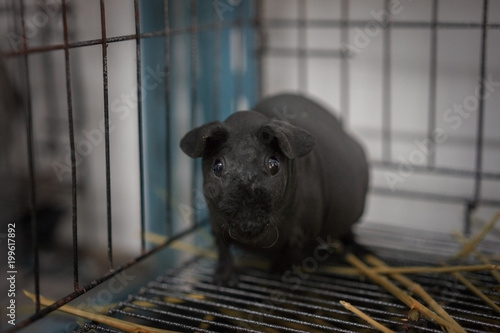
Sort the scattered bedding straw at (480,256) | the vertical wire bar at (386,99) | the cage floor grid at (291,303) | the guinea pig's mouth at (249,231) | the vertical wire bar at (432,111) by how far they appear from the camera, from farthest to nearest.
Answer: the vertical wire bar at (386,99)
the vertical wire bar at (432,111)
the scattered bedding straw at (480,256)
the cage floor grid at (291,303)
the guinea pig's mouth at (249,231)

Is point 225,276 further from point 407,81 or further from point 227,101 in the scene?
point 407,81

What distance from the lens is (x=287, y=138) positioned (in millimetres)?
1125

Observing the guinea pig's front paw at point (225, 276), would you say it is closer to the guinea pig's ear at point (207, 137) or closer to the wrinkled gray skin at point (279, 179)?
the wrinkled gray skin at point (279, 179)

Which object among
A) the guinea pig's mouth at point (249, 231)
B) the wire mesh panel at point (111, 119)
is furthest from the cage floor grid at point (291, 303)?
the wire mesh panel at point (111, 119)

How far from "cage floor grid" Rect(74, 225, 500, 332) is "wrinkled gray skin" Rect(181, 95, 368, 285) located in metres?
0.07

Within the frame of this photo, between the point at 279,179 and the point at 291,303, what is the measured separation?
0.30m

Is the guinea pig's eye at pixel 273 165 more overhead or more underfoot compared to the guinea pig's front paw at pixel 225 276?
more overhead

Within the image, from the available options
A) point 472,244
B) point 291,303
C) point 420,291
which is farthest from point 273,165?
point 472,244

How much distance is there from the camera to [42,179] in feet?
7.00

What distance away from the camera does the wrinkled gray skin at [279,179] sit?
1.08 meters

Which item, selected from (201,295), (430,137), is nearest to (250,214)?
(201,295)

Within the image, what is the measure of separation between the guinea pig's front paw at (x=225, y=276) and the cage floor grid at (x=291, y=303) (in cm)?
2

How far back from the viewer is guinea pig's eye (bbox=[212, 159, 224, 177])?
3.65 feet

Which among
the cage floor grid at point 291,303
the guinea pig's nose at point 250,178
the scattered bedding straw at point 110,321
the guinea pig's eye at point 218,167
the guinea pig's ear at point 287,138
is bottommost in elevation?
the cage floor grid at point 291,303
